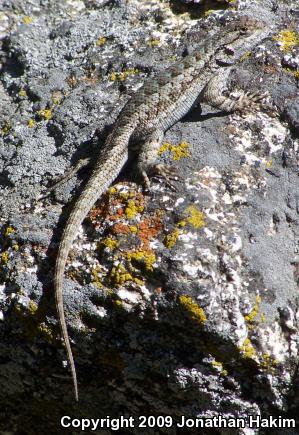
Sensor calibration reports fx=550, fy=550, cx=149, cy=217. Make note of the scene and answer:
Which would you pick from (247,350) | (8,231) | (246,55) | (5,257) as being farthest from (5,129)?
(247,350)

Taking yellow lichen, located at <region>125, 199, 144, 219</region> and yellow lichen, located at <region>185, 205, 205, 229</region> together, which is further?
yellow lichen, located at <region>125, 199, 144, 219</region>

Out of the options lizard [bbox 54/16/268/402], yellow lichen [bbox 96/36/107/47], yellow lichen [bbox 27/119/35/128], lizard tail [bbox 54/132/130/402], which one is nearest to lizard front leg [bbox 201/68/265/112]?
lizard [bbox 54/16/268/402]

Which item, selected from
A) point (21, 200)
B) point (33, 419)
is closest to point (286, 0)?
point (21, 200)

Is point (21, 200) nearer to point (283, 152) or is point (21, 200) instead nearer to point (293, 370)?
point (283, 152)

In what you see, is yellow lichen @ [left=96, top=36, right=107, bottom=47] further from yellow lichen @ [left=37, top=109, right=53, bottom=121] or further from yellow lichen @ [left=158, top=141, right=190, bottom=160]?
yellow lichen @ [left=158, top=141, right=190, bottom=160]

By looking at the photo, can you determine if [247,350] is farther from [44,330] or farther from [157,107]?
[157,107]
